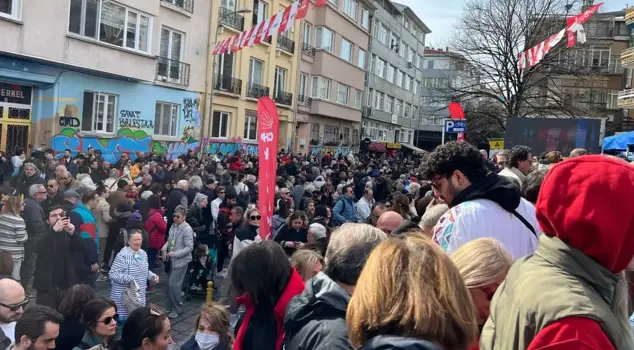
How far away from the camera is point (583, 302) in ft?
4.74

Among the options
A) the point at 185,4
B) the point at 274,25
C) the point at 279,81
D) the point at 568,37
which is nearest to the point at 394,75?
the point at 279,81

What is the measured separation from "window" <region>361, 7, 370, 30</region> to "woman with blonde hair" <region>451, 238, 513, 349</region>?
38.3 m

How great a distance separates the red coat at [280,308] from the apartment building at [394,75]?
127 feet

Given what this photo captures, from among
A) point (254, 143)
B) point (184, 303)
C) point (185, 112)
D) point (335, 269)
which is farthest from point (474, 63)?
point (335, 269)

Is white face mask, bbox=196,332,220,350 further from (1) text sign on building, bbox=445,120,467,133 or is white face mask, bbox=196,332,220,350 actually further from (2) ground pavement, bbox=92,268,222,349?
(1) text sign on building, bbox=445,120,467,133

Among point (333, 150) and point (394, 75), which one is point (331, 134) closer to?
point (333, 150)

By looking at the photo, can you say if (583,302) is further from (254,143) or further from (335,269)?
(254,143)

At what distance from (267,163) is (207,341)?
2.73 metres

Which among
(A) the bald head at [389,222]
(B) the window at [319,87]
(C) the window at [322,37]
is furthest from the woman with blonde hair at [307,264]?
(C) the window at [322,37]

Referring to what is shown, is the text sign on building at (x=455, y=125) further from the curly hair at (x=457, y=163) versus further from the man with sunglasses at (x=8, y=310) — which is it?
the man with sunglasses at (x=8, y=310)

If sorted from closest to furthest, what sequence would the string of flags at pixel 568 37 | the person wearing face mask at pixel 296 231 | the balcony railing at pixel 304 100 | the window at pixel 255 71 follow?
1. the person wearing face mask at pixel 296 231
2. the string of flags at pixel 568 37
3. the window at pixel 255 71
4. the balcony railing at pixel 304 100

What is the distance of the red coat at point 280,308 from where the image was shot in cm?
282

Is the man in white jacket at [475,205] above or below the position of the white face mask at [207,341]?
above

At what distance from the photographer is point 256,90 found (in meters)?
27.3
